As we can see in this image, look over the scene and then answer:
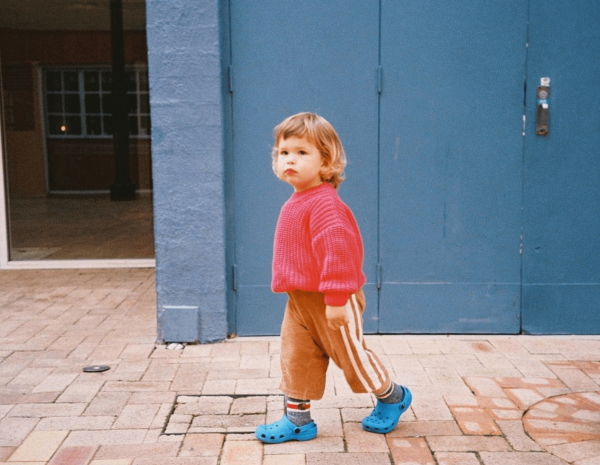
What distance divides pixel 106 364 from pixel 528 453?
7.98ft

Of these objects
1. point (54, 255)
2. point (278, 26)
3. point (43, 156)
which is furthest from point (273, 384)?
point (43, 156)

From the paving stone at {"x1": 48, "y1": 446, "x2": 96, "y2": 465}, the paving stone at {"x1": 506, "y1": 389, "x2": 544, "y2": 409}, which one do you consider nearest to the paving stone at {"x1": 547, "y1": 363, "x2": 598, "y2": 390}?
the paving stone at {"x1": 506, "y1": 389, "x2": 544, "y2": 409}

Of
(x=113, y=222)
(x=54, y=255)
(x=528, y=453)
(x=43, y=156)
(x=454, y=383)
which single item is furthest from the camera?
(x=43, y=156)

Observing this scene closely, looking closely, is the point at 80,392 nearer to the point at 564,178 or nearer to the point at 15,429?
the point at 15,429

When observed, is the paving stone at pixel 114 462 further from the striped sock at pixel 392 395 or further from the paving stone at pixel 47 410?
the striped sock at pixel 392 395

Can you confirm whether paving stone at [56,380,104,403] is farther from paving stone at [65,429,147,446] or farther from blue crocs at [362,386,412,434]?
blue crocs at [362,386,412,434]

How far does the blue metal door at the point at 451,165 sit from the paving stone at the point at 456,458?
1.67m

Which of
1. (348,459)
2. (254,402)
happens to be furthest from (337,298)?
(254,402)

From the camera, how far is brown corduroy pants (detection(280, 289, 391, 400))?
9.15 feet

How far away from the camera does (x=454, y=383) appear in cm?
361

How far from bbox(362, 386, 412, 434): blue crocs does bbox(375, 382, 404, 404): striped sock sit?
2 cm

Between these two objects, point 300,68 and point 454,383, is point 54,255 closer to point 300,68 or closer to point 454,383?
point 300,68

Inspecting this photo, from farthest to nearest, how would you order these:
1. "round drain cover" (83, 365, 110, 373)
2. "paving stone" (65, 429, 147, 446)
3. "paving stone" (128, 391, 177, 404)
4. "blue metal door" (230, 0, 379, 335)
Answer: "blue metal door" (230, 0, 379, 335), "round drain cover" (83, 365, 110, 373), "paving stone" (128, 391, 177, 404), "paving stone" (65, 429, 147, 446)

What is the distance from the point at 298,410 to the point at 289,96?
213 cm
